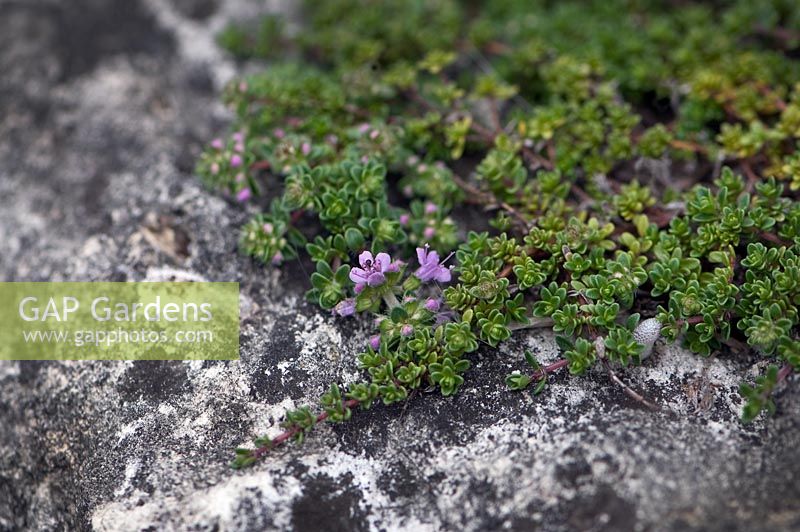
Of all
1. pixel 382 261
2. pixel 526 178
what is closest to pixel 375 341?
pixel 382 261

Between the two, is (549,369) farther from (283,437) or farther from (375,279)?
(283,437)

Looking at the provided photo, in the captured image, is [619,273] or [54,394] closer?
[619,273]

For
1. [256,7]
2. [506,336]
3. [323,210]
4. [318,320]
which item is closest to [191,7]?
[256,7]

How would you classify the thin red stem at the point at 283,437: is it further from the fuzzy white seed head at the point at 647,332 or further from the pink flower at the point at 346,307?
the fuzzy white seed head at the point at 647,332

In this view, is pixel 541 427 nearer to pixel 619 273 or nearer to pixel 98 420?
pixel 619 273

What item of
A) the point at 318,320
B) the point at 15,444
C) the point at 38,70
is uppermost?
the point at 38,70

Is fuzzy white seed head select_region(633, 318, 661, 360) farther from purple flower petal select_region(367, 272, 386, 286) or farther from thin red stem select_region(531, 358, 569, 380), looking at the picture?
purple flower petal select_region(367, 272, 386, 286)
